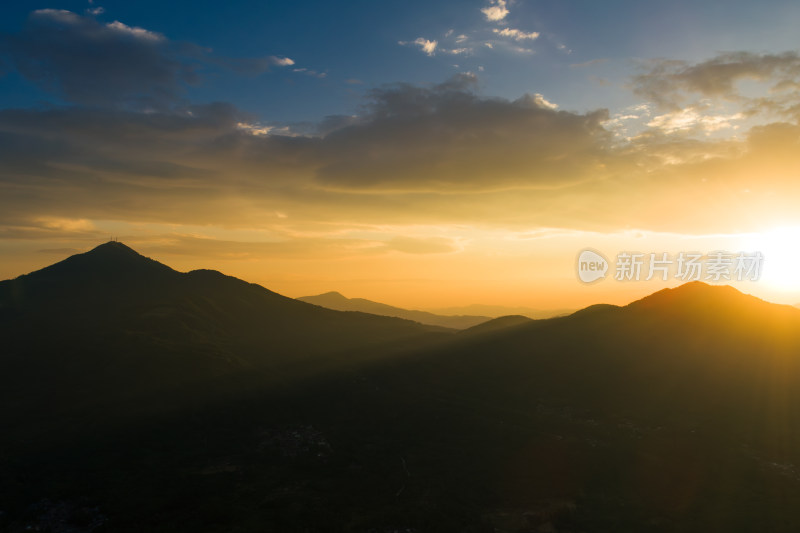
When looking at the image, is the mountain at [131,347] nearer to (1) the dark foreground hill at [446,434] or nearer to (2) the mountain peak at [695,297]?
(1) the dark foreground hill at [446,434]

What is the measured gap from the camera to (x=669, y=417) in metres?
90.3

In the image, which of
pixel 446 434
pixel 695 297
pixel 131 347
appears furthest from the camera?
pixel 695 297

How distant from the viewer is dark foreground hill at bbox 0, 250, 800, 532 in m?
56.7

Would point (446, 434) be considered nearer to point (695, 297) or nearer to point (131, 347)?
point (131, 347)

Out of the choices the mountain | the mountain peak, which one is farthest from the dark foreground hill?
the mountain

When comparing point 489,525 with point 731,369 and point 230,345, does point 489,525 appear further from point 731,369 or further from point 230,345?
point 230,345

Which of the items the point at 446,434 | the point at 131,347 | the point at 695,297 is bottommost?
the point at 131,347

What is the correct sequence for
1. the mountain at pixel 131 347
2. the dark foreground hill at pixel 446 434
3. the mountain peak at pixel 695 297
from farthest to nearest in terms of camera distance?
the mountain peak at pixel 695 297, the mountain at pixel 131 347, the dark foreground hill at pixel 446 434

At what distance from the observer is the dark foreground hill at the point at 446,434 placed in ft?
186

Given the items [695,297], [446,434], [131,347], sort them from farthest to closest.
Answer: [695,297], [131,347], [446,434]

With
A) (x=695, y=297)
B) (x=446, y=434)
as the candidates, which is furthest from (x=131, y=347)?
(x=695, y=297)

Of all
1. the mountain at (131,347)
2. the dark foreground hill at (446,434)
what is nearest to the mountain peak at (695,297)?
the dark foreground hill at (446,434)

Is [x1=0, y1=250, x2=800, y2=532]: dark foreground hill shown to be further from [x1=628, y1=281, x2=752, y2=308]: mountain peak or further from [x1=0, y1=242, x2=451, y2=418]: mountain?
[x1=0, y1=242, x2=451, y2=418]: mountain

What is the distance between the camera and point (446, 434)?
280 feet
